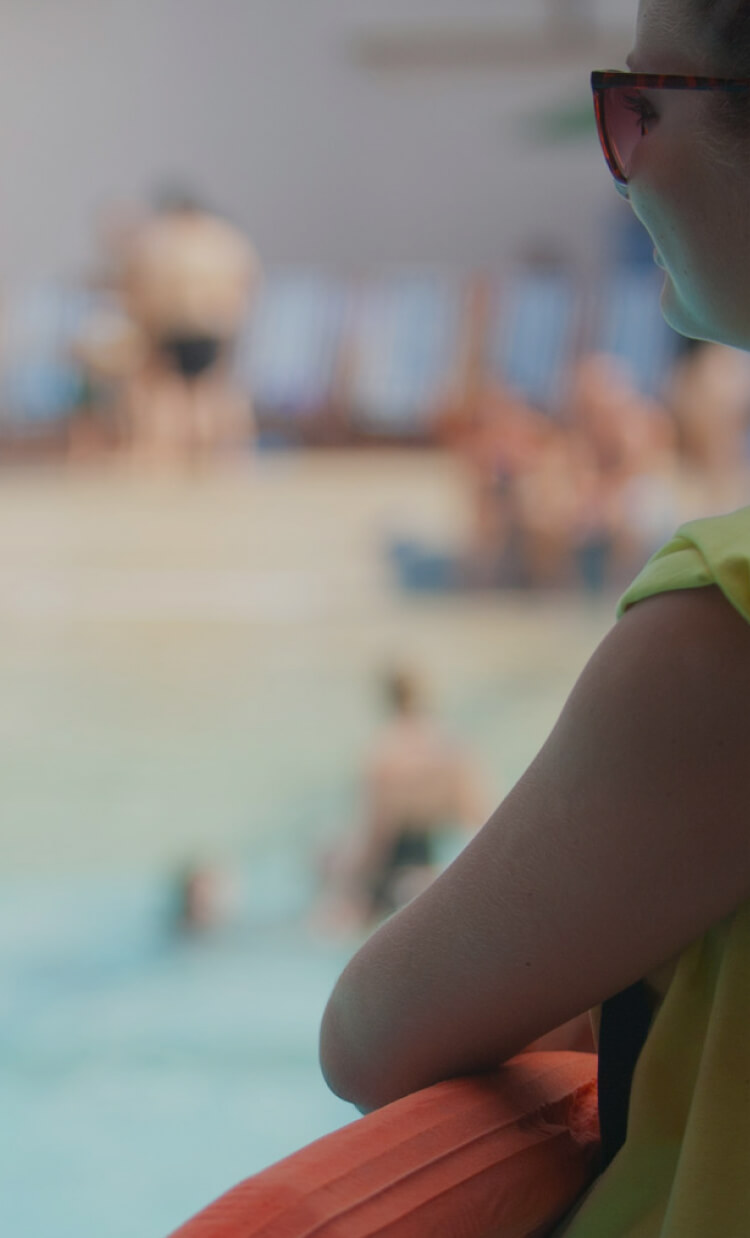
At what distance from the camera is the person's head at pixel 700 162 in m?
0.41

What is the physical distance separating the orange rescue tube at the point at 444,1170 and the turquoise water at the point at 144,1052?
5.39ft

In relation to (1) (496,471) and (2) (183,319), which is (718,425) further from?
(2) (183,319)

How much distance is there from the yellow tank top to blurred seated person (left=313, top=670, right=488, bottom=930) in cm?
222

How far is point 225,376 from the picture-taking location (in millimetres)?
8398

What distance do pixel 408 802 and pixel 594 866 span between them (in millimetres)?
2357

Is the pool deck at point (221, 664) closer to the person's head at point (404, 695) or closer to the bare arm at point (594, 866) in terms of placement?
the person's head at point (404, 695)

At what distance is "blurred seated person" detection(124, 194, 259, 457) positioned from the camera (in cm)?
738

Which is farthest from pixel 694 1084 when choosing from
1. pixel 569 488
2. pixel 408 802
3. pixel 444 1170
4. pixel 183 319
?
pixel 183 319

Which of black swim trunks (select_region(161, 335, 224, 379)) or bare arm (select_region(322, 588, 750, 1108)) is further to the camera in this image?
black swim trunks (select_region(161, 335, 224, 379))

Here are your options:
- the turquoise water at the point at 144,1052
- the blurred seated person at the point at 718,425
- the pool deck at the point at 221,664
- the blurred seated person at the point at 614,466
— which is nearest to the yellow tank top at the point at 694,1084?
the turquoise water at the point at 144,1052

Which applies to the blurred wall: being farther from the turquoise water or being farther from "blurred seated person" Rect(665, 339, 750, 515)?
the turquoise water

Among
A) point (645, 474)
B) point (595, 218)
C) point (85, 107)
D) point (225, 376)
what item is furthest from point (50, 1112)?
point (85, 107)

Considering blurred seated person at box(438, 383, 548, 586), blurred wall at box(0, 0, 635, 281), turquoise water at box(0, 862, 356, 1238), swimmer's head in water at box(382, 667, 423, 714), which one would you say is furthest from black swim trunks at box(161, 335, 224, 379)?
swimmer's head in water at box(382, 667, 423, 714)

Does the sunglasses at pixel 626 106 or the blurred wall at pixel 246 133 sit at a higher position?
the blurred wall at pixel 246 133
